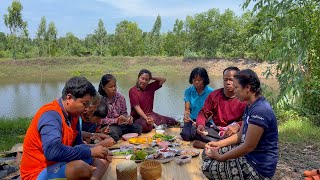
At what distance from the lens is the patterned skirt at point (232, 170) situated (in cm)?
214

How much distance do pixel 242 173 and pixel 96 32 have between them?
3127 centimetres

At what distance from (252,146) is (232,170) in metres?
0.27

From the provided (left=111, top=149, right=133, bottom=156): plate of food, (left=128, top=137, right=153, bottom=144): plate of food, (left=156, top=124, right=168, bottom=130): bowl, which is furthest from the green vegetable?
(left=156, top=124, right=168, bottom=130): bowl

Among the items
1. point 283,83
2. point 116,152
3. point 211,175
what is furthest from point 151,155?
point 283,83

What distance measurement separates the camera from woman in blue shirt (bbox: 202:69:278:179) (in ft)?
Answer: 6.61

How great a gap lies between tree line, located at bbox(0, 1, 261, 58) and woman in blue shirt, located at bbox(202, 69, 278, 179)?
23.6 meters

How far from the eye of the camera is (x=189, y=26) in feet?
98.9

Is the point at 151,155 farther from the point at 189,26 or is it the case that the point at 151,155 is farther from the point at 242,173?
the point at 189,26

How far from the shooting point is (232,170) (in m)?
2.19

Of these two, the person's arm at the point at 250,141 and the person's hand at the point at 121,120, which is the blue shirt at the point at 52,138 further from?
the person's hand at the point at 121,120

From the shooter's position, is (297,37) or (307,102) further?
(307,102)

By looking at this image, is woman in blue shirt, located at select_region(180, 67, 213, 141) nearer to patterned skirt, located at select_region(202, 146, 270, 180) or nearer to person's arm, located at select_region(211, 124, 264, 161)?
patterned skirt, located at select_region(202, 146, 270, 180)

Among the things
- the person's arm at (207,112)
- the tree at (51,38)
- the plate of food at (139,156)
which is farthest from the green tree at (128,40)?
the plate of food at (139,156)

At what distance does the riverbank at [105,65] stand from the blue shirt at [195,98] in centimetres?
1987
